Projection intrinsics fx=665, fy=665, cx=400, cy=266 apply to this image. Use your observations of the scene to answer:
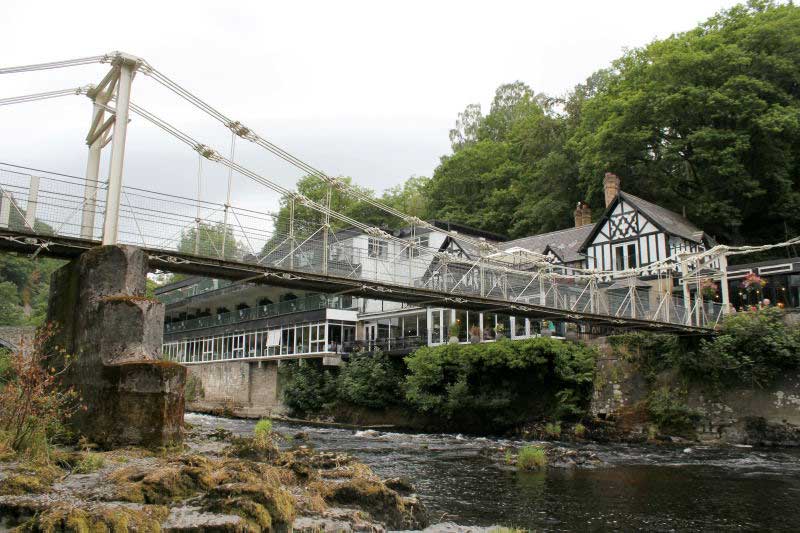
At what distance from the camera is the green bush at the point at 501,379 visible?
2583cm

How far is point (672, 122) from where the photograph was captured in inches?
1521

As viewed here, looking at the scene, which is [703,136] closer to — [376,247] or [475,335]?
[475,335]

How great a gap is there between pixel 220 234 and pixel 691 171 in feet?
107

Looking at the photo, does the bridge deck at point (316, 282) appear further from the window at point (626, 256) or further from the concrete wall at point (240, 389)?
the concrete wall at point (240, 389)

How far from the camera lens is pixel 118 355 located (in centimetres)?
1122

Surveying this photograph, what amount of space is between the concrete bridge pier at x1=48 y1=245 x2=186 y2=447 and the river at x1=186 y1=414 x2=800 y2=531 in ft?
15.8

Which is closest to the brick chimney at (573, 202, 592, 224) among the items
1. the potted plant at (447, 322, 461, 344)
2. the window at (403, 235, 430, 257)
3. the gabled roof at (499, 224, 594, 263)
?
the gabled roof at (499, 224, 594, 263)

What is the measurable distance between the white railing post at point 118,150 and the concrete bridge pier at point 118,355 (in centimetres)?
83

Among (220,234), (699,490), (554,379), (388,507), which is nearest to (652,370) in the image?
(554,379)

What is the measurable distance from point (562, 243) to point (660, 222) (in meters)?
5.99

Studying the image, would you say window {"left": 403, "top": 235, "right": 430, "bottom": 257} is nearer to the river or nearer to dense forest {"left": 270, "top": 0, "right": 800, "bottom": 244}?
the river

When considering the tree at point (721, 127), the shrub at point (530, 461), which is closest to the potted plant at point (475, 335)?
the shrub at point (530, 461)

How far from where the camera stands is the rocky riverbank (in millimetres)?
6500

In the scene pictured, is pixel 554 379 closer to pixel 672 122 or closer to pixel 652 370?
pixel 652 370
